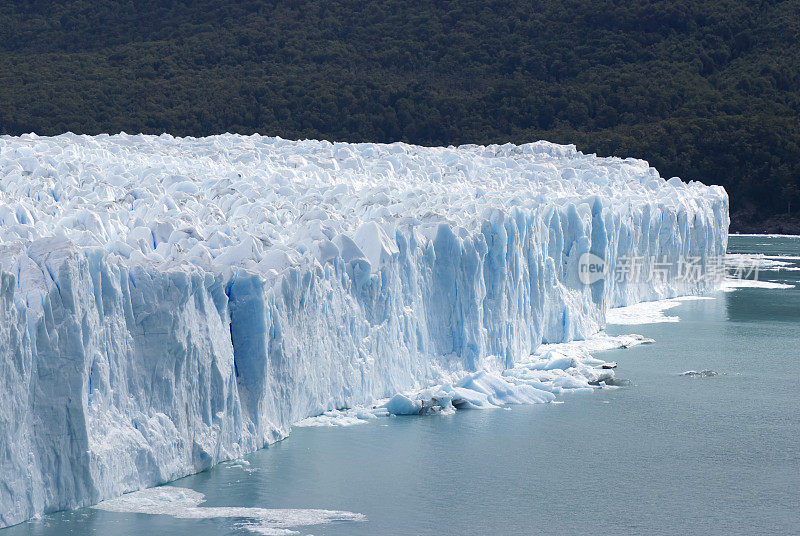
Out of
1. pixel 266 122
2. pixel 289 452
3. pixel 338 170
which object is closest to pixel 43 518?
pixel 289 452

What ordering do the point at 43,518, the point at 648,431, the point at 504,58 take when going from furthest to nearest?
1. the point at 504,58
2. the point at 648,431
3. the point at 43,518

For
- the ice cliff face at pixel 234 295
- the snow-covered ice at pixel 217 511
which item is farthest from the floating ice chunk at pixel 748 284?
the snow-covered ice at pixel 217 511

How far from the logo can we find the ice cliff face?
182 millimetres

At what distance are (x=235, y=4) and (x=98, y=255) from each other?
44.6m

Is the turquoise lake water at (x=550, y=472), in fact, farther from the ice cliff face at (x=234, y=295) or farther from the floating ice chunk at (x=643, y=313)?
the floating ice chunk at (x=643, y=313)

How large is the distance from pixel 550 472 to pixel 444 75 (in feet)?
125

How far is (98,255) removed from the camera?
7645mm

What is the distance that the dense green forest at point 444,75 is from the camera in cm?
3991

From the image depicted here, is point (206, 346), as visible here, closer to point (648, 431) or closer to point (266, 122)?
point (648, 431)

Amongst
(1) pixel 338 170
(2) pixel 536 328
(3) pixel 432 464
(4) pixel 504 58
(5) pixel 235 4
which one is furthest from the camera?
(5) pixel 235 4

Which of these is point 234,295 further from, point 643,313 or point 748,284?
point 748,284

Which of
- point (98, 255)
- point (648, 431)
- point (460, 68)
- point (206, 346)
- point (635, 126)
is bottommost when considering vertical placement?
point (648, 431)

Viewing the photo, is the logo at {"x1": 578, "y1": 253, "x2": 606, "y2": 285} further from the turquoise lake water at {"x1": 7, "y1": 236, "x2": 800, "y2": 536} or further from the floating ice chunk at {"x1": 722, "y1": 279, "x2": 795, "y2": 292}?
the floating ice chunk at {"x1": 722, "y1": 279, "x2": 795, "y2": 292}

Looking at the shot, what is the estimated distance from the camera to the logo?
613 inches
